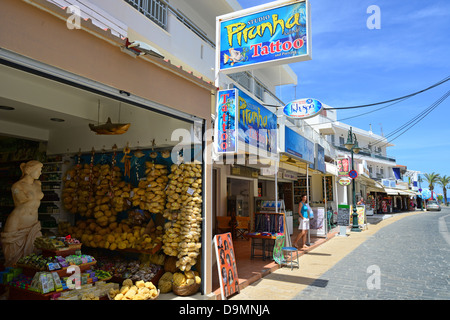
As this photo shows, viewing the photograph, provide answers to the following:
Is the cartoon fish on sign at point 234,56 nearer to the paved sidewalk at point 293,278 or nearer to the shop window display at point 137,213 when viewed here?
the shop window display at point 137,213

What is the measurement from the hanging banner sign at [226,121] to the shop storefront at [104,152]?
63 cm

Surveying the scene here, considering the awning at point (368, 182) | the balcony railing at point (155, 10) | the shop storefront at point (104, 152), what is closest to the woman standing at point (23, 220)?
the shop storefront at point (104, 152)

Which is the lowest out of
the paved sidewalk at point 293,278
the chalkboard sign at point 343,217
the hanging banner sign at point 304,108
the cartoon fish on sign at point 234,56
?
the paved sidewalk at point 293,278

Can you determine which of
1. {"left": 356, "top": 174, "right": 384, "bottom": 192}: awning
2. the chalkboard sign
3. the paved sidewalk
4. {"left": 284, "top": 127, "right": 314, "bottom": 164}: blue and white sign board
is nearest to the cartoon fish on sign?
{"left": 284, "top": 127, "right": 314, "bottom": 164}: blue and white sign board

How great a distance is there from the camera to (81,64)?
3.38 metres

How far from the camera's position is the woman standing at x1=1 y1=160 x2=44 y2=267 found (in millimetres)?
4590

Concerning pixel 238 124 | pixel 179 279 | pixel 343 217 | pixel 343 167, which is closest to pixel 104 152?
pixel 238 124

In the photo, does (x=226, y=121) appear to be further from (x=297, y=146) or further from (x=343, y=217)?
(x=343, y=217)

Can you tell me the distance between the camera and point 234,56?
6.55 meters

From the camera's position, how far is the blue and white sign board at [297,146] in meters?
9.60

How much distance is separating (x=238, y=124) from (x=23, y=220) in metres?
4.46
